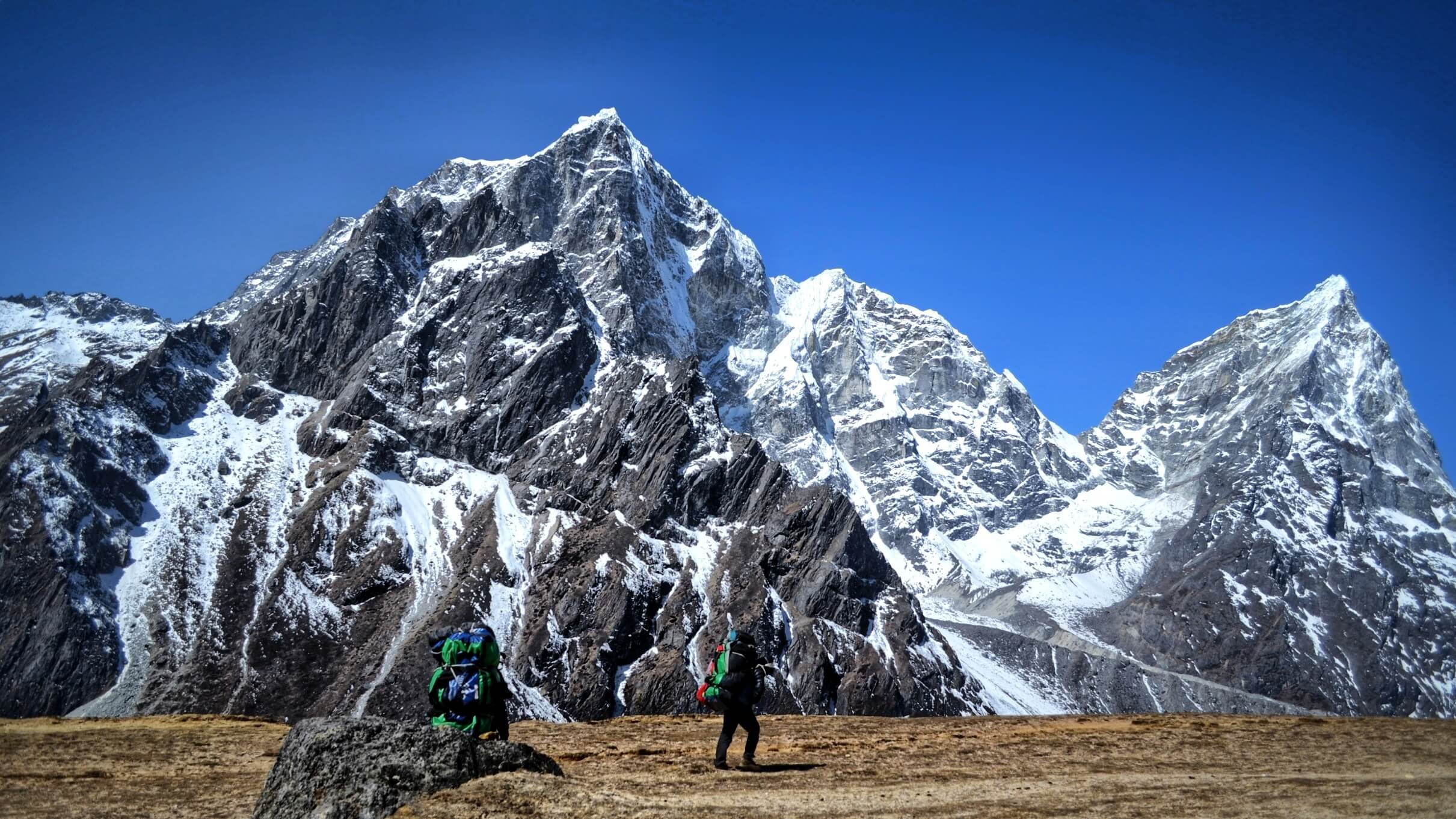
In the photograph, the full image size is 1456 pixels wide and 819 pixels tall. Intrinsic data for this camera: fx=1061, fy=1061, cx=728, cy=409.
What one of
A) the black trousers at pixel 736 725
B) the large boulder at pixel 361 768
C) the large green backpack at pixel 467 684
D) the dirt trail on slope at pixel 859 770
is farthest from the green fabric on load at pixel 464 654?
the black trousers at pixel 736 725

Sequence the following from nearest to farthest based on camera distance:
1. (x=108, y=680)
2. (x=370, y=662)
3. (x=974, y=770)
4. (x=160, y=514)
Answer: (x=974, y=770) → (x=108, y=680) → (x=370, y=662) → (x=160, y=514)

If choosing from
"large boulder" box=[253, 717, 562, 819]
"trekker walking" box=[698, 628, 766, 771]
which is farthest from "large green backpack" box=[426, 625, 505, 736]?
"trekker walking" box=[698, 628, 766, 771]

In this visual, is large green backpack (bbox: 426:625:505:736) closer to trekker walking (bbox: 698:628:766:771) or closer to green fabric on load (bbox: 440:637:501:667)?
green fabric on load (bbox: 440:637:501:667)

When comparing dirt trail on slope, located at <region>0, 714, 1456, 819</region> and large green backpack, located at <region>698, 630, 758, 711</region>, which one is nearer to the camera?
dirt trail on slope, located at <region>0, 714, 1456, 819</region>

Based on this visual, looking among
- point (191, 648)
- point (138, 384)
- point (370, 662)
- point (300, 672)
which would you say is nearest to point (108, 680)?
point (191, 648)

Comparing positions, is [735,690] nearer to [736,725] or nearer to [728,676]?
[728,676]

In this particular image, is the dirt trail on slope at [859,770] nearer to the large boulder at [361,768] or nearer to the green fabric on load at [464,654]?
the large boulder at [361,768]

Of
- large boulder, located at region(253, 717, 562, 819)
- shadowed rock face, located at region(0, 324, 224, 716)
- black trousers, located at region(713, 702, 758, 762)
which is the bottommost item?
large boulder, located at region(253, 717, 562, 819)

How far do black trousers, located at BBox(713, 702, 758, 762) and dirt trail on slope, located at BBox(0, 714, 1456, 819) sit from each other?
70 cm

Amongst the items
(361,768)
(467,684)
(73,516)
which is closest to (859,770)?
(467,684)

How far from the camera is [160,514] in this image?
16588 centimetres

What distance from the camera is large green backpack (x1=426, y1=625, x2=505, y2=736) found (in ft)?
65.9

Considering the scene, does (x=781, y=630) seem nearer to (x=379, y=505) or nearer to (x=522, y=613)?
Answer: (x=522, y=613)

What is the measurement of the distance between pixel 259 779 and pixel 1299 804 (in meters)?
21.6
